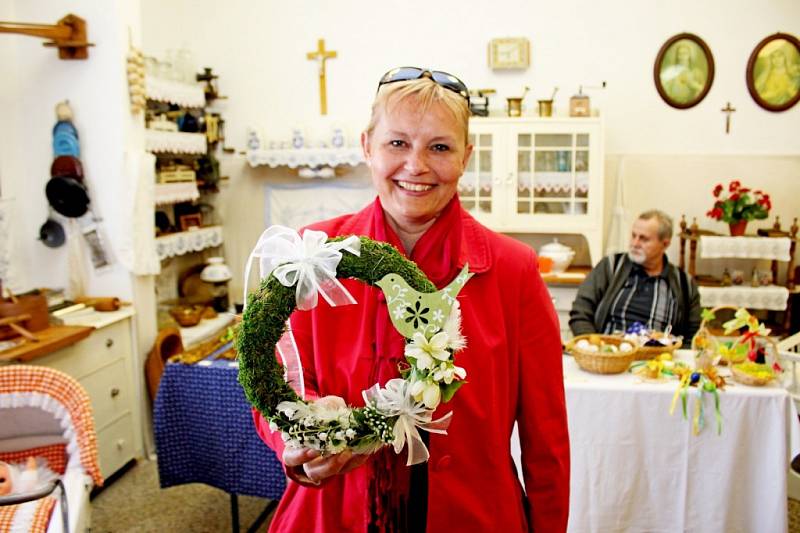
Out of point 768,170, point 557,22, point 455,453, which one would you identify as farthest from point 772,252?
point 455,453

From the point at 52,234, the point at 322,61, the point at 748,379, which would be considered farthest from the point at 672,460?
the point at 322,61

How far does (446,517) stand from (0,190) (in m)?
3.17

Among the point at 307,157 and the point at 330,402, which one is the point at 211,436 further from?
the point at 307,157

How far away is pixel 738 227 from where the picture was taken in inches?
161

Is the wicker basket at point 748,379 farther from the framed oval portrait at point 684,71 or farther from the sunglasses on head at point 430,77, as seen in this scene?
the framed oval portrait at point 684,71

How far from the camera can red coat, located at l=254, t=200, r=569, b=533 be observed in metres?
1.11

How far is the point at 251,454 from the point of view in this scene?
272 centimetres

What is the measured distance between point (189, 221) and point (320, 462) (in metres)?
3.75

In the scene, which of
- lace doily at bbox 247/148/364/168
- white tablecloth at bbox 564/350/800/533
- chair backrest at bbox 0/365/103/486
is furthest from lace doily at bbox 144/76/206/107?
white tablecloth at bbox 564/350/800/533

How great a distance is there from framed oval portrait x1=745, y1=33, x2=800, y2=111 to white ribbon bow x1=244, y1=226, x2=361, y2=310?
421cm

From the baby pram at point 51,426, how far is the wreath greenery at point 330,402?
149 centimetres

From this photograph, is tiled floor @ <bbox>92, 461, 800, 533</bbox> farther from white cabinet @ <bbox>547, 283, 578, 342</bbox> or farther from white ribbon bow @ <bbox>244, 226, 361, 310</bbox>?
white ribbon bow @ <bbox>244, 226, 361, 310</bbox>

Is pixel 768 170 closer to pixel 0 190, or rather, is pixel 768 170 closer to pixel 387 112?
pixel 387 112

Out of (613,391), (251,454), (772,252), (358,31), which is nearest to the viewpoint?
(613,391)
